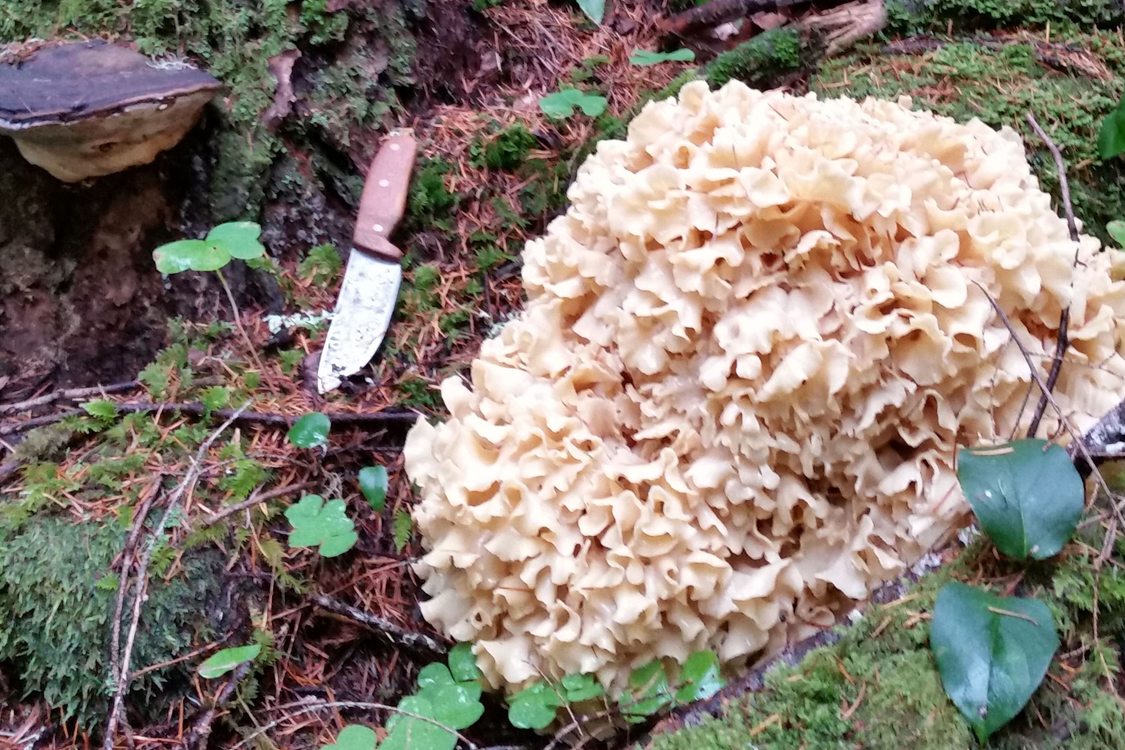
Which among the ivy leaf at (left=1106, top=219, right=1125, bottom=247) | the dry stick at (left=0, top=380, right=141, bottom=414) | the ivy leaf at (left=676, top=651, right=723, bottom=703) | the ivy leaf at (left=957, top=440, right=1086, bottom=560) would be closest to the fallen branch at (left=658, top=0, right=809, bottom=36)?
the ivy leaf at (left=1106, top=219, right=1125, bottom=247)

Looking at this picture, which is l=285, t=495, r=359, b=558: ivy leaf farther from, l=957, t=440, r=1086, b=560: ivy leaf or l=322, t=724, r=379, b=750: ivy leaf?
l=957, t=440, r=1086, b=560: ivy leaf

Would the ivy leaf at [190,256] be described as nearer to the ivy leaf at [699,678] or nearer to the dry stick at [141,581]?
the dry stick at [141,581]

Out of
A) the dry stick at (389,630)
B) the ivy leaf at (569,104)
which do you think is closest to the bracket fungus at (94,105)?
the ivy leaf at (569,104)

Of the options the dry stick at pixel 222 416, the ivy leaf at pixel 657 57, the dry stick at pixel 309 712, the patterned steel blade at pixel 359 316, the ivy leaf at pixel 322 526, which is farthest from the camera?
the ivy leaf at pixel 657 57

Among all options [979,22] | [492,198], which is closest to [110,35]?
[492,198]

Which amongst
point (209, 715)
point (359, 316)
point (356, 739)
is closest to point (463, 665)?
point (356, 739)

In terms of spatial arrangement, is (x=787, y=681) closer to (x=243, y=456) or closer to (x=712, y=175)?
(x=712, y=175)

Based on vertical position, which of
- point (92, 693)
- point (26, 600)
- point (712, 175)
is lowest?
point (92, 693)
